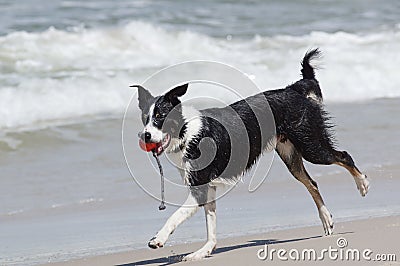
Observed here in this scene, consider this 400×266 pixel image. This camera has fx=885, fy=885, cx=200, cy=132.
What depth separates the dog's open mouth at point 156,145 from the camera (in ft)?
18.4

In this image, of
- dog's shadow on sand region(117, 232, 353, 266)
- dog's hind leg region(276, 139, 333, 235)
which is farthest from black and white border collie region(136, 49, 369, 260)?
dog's shadow on sand region(117, 232, 353, 266)

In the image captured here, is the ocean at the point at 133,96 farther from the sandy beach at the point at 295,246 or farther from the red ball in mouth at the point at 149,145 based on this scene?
the red ball in mouth at the point at 149,145

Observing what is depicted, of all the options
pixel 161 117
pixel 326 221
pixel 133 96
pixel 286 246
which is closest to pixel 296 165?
pixel 326 221

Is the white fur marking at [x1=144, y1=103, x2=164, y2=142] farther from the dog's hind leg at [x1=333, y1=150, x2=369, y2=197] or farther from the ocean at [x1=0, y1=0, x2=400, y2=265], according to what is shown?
the dog's hind leg at [x1=333, y1=150, x2=369, y2=197]

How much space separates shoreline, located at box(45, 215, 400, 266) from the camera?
545 cm

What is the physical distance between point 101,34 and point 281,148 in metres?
11.2

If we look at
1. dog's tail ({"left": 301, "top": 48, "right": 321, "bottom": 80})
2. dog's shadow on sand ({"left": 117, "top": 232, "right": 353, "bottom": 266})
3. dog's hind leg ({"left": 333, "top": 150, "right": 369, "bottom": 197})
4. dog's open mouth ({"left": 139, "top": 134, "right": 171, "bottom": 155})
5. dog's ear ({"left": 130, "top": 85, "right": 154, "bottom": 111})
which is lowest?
dog's shadow on sand ({"left": 117, "top": 232, "right": 353, "bottom": 266})

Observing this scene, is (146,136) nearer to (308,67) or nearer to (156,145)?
(156,145)

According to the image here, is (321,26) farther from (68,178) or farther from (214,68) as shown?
(68,178)

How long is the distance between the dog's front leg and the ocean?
677mm

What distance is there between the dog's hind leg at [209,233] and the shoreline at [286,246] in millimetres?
58

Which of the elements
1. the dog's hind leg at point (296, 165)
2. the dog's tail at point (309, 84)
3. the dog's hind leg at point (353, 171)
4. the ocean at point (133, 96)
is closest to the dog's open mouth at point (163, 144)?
the ocean at point (133, 96)

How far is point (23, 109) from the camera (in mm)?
11758

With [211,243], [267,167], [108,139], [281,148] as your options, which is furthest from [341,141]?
[211,243]
